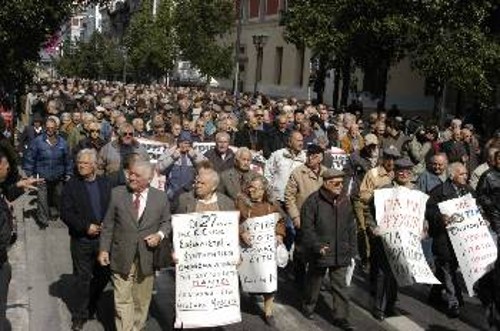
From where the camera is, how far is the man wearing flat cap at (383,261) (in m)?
8.18

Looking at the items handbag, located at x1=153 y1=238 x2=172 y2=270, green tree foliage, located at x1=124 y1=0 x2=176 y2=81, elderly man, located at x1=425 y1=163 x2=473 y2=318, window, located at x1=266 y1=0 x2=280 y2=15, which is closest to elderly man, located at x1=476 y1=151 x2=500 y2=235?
elderly man, located at x1=425 y1=163 x2=473 y2=318

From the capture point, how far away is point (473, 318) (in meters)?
8.67

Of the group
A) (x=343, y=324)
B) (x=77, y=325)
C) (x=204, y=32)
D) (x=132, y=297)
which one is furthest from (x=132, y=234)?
(x=204, y=32)

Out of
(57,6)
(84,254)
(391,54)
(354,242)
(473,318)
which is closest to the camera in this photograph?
(84,254)

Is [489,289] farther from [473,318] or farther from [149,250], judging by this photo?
[149,250]

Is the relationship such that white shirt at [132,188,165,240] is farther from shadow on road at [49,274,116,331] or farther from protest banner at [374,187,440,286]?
protest banner at [374,187,440,286]

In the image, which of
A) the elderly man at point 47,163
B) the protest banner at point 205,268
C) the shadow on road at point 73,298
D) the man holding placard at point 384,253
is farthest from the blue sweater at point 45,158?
the protest banner at point 205,268

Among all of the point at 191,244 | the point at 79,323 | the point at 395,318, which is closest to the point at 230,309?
the point at 191,244

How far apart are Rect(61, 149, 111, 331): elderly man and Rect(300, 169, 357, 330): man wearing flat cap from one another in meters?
1.93

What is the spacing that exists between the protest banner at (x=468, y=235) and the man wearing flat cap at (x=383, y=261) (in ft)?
1.53

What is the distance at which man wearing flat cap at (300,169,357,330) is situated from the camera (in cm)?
793

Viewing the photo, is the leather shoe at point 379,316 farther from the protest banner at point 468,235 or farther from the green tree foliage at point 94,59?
the green tree foliage at point 94,59

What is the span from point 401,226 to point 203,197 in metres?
2.05

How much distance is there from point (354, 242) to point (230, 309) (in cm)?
156
